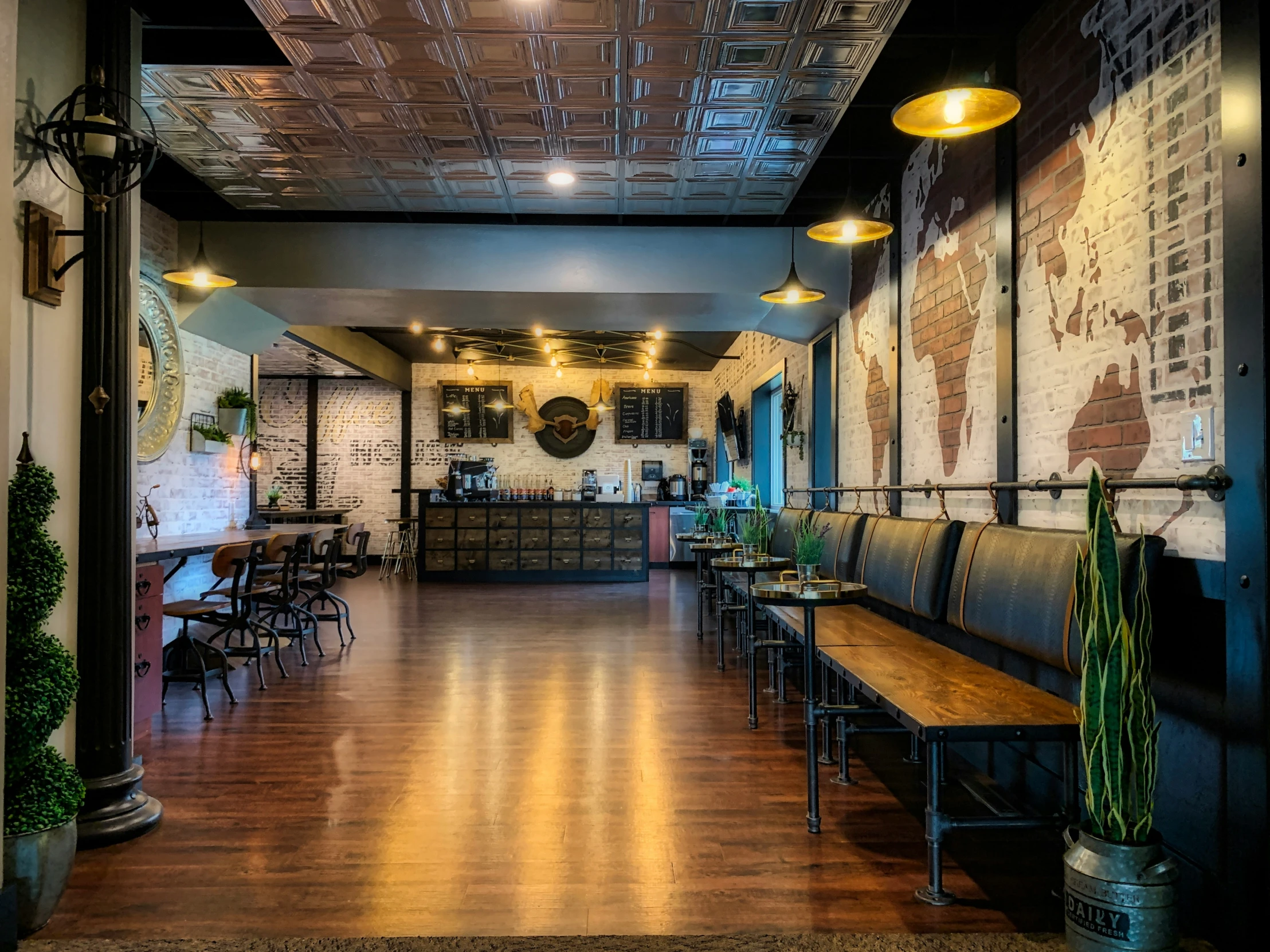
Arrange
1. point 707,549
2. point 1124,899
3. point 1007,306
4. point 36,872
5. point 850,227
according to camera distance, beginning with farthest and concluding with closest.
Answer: point 707,549 < point 850,227 < point 1007,306 < point 36,872 < point 1124,899

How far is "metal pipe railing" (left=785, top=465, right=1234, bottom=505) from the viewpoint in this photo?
2.30 metres

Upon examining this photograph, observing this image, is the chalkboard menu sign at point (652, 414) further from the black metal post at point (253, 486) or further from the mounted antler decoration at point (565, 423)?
the black metal post at point (253, 486)

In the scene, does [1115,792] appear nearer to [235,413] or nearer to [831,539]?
[831,539]

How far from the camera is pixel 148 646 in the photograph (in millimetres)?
4395

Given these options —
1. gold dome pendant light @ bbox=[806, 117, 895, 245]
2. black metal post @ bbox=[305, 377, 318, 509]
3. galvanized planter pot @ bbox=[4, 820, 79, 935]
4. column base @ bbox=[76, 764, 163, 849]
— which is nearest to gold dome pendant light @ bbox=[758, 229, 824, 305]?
gold dome pendant light @ bbox=[806, 117, 895, 245]

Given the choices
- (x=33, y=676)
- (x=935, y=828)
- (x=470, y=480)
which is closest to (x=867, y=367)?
(x=935, y=828)

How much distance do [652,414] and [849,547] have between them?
29.5ft

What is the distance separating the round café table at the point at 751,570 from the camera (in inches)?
165

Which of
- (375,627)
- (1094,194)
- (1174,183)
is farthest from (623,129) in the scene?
(375,627)

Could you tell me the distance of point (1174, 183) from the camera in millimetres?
2590

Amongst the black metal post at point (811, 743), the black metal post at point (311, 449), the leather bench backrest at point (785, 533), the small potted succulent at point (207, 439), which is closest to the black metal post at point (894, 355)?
the leather bench backrest at point (785, 533)

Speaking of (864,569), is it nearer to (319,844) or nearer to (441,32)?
(319,844)

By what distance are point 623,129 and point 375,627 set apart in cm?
470

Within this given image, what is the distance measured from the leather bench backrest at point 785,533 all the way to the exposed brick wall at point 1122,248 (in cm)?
314
